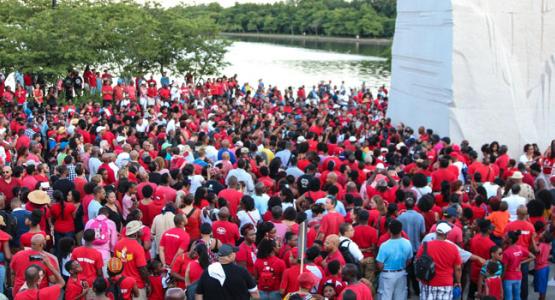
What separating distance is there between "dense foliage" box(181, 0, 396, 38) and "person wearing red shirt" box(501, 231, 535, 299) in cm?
7463

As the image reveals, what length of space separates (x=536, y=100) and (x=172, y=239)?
12354mm

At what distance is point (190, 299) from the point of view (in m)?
8.01

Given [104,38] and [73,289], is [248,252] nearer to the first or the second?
[73,289]

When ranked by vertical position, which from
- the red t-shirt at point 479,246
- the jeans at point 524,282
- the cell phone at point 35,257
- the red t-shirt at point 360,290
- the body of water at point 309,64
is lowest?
the body of water at point 309,64

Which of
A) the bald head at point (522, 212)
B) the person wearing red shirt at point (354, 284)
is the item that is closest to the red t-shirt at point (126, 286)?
the person wearing red shirt at point (354, 284)

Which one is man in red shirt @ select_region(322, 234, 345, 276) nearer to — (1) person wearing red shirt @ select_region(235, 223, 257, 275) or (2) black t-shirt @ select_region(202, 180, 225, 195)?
(1) person wearing red shirt @ select_region(235, 223, 257, 275)

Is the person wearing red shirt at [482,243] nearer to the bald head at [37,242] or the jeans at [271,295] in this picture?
the jeans at [271,295]

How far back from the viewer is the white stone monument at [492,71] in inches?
702

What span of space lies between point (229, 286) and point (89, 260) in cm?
186

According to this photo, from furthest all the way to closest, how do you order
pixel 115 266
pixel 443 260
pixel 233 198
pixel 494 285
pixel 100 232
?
pixel 233 198 < pixel 100 232 < pixel 494 285 < pixel 443 260 < pixel 115 266

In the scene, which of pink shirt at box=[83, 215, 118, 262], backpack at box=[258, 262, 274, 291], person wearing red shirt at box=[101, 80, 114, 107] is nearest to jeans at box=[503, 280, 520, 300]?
backpack at box=[258, 262, 274, 291]

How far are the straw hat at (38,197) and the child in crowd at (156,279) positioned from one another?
2.26 m

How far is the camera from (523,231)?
970 cm

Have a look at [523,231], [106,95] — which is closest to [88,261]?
[523,231]
